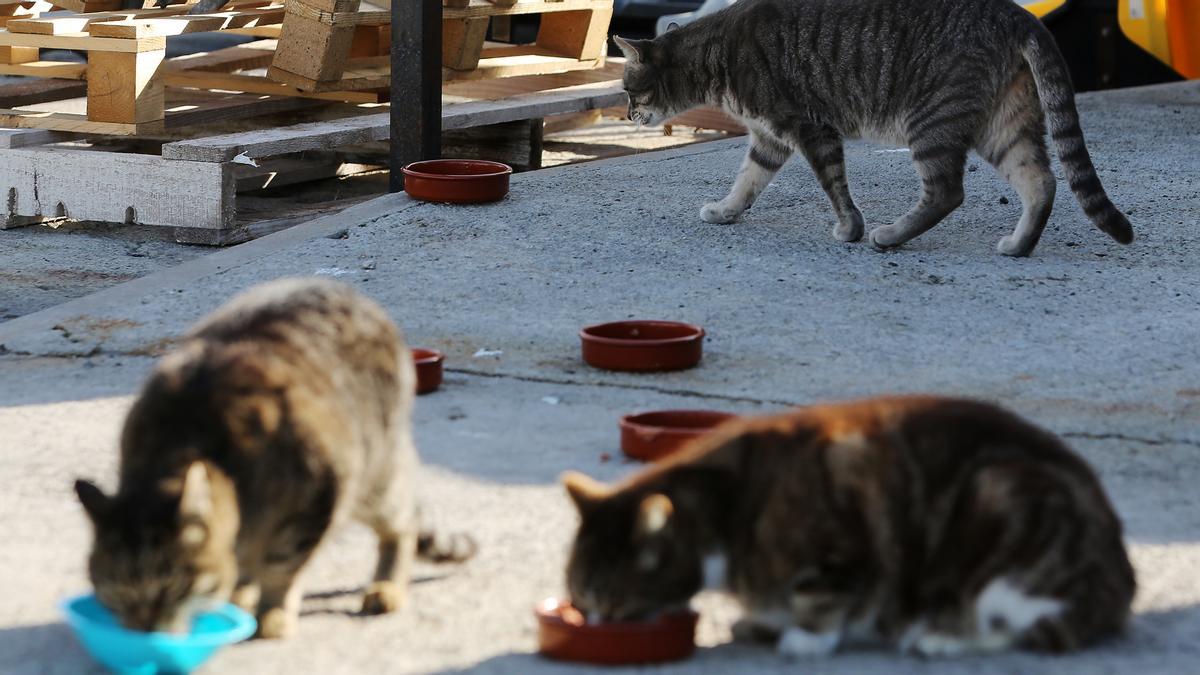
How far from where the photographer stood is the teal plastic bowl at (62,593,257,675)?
10.7ft

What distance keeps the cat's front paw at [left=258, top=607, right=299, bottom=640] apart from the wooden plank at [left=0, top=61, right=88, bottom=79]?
7.44 m

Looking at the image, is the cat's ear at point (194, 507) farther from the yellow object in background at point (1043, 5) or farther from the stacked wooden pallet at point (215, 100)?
the yellow object in background at point (1043, 5)

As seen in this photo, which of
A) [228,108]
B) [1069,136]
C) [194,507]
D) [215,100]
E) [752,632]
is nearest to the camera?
[194,507]

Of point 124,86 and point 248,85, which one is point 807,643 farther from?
point 248,85

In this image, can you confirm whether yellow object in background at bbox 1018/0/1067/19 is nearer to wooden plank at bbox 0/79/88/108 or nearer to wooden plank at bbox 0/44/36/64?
wooden plank at bbox 0/79/88/108

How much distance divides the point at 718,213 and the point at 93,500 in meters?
5.34

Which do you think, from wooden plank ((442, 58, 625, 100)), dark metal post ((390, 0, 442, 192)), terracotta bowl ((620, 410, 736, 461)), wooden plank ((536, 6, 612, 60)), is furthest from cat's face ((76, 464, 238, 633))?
wooden plank ((536, 6, 612, 60))

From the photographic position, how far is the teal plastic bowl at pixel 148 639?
3275mm

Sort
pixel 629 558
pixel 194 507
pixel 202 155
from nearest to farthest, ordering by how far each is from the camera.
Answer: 1. pixel 194 507
2. pixel 629 558
3. pixel 202 155

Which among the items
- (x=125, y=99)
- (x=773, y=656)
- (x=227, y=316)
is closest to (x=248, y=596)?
(x=227, y=316)

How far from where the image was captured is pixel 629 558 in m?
3.34

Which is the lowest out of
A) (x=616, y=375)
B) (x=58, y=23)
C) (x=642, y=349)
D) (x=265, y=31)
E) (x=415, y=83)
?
(x=616, y=375)

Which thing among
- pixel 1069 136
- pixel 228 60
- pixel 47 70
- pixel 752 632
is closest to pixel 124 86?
pixel 47 70

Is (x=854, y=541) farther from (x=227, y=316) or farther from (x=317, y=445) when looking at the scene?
(x=227, y=316)
